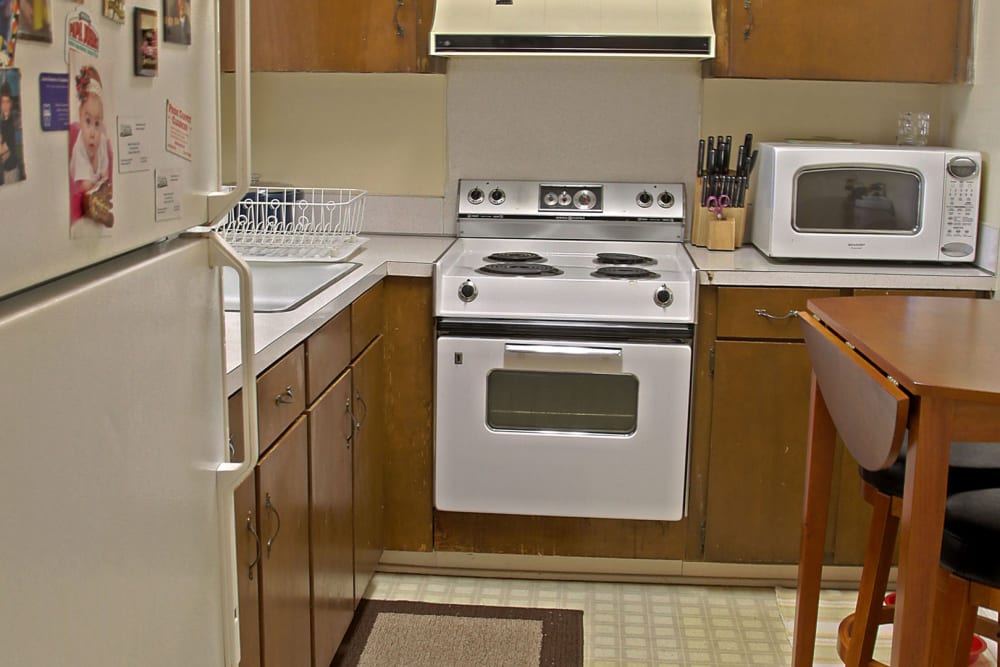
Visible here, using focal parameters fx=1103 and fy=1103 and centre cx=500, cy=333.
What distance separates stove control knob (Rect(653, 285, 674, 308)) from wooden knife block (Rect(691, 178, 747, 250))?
0.42 meters

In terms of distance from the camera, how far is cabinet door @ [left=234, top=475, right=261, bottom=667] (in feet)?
5.69

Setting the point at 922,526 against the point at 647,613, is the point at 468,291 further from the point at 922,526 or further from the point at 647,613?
the point at 922,526

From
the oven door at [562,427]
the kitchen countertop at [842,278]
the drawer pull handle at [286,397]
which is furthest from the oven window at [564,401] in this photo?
the drawer pull handle at [286,397]

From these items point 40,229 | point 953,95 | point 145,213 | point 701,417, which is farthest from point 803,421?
point 40,229

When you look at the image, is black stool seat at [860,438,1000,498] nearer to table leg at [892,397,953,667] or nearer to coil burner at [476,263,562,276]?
table leg at [892,397,953,667]

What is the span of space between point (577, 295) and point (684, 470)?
56cm

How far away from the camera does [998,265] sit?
288 centimetres

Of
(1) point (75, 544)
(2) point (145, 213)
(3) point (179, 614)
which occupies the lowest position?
(3) point (179, 614)

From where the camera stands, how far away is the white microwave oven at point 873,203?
2.99 m

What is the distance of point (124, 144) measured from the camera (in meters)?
1.04

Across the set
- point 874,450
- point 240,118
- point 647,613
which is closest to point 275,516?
point 240,118

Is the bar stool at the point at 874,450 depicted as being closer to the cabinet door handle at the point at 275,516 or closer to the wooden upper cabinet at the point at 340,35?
the cabinet door handle at the point at 275,516

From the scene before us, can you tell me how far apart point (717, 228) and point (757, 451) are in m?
0.68

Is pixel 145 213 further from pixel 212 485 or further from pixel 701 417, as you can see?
pixel 701 417
